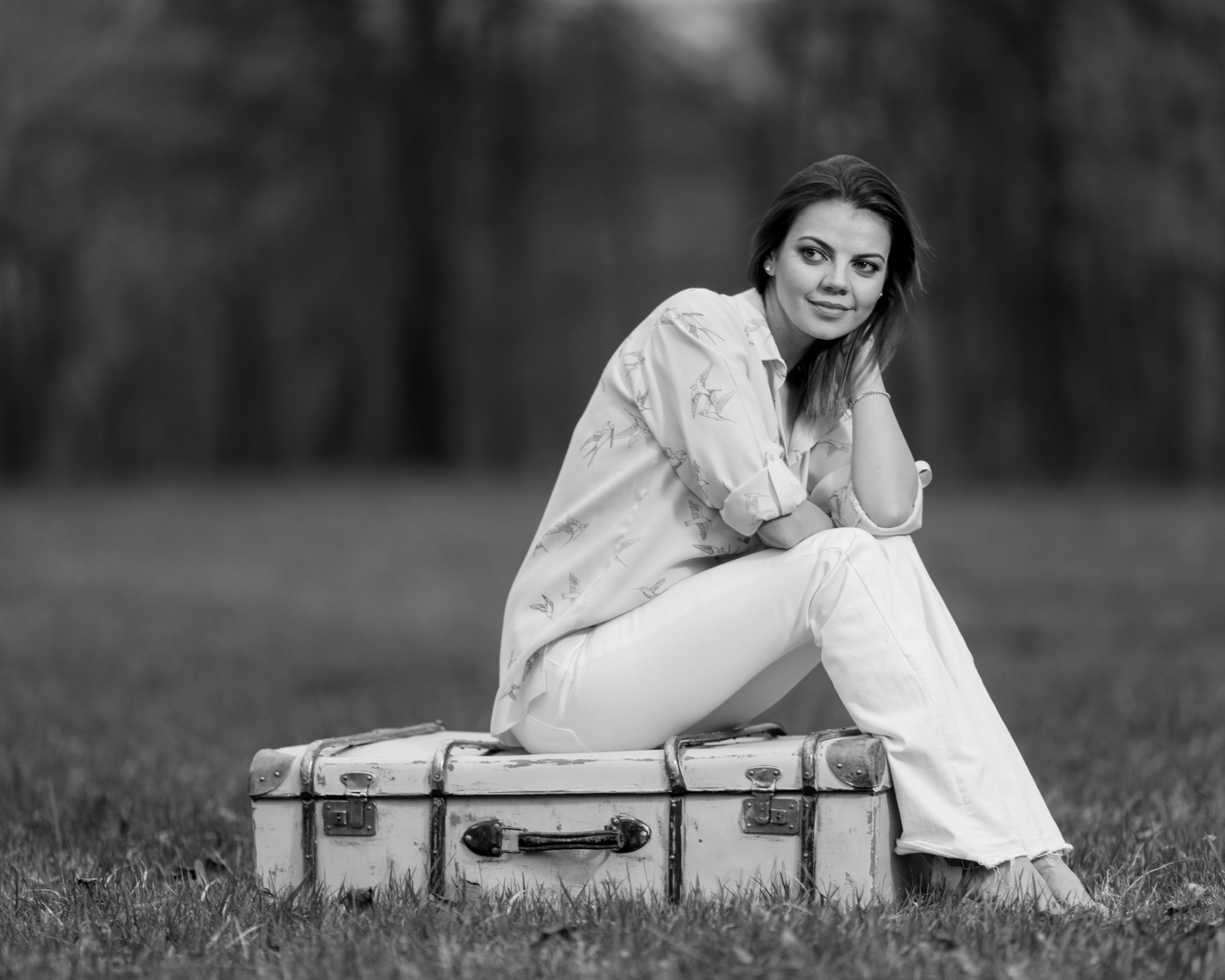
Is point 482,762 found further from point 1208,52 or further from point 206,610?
point 1208,52

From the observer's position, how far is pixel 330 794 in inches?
136

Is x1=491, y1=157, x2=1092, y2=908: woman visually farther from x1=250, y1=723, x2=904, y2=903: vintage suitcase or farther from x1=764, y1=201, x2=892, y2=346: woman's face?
x1=250, y1=723, x2=904, y2=903: vintage suitcase

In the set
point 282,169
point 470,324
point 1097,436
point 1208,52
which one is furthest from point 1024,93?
point 282,169

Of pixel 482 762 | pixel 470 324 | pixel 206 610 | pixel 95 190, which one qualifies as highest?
pixel 95 190

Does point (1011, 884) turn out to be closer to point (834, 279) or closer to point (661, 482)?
point (661, 482)

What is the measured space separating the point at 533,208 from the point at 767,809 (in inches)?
742

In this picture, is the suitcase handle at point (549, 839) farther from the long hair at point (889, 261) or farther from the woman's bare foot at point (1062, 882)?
the long hair at point (889, 261)

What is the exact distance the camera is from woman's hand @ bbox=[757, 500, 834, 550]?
3.35m

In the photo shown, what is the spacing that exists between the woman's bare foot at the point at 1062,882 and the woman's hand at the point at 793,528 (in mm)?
788

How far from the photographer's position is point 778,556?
11.0ft

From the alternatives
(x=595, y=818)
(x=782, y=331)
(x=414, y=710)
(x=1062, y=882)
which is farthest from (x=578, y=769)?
(x=414, y=710)

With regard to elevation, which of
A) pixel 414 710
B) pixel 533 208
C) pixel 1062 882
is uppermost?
pixel 533 208

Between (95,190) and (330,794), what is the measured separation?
16.7 meters

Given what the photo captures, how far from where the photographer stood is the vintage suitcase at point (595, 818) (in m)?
3.19
